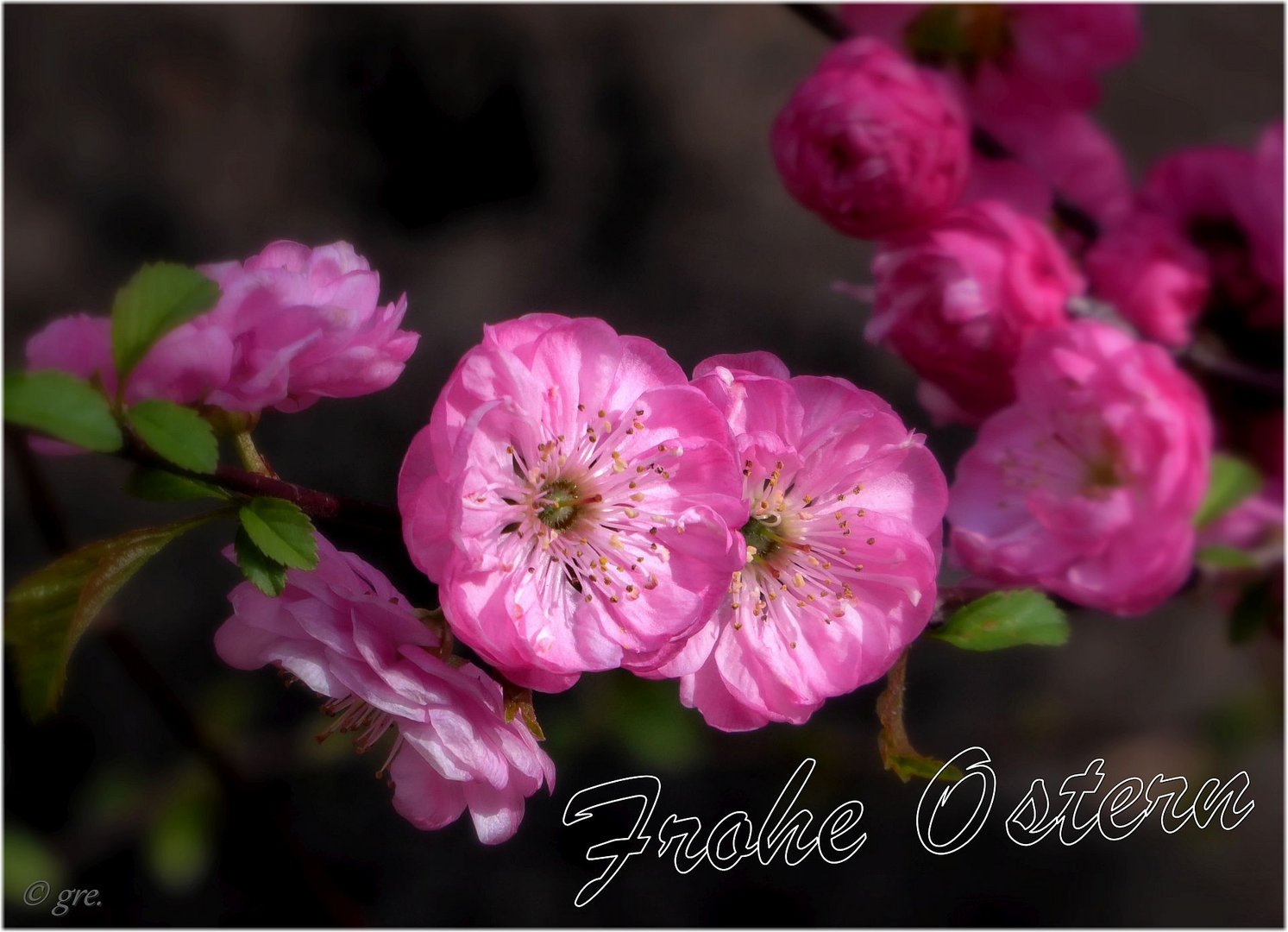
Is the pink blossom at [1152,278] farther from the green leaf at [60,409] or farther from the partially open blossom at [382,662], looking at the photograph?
the green leaf at [60,409]

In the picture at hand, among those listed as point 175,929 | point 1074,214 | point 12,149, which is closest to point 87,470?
point 12,149

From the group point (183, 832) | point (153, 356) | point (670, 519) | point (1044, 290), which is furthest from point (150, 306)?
point (183, 832)

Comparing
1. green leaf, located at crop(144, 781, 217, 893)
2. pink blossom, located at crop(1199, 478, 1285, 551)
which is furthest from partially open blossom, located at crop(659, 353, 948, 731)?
A: green leaf, located at crop(144, 781, 217, 893)

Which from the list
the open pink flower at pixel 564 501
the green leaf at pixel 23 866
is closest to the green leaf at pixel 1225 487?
the open pink flower at pixel 564 501

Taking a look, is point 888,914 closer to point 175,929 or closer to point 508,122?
point 175,929

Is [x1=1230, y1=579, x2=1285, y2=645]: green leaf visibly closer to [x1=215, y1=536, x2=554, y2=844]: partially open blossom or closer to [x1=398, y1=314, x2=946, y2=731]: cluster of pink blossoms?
[x1=398, y1=314, x2=946, y2=731]: cluster of pink blossoms
